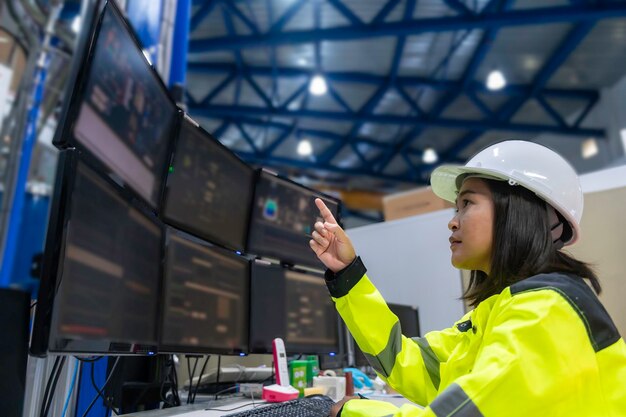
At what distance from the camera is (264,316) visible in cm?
180

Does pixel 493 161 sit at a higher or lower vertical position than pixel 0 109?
lower

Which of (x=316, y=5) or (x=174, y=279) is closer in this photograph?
(x=174, y=279)

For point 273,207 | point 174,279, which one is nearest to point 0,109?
point 273,207

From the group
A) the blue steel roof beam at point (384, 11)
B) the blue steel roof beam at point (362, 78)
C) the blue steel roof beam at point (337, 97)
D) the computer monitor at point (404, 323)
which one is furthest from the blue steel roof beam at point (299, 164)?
the computer monitor at point (404, 323)

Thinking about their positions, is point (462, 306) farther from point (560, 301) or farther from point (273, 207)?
point (560, 301)

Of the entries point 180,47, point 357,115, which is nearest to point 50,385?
point 180,47

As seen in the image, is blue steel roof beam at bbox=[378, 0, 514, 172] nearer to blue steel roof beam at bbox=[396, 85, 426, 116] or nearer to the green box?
blue steel roof beam at bbox=[396, 85, 426, 116]

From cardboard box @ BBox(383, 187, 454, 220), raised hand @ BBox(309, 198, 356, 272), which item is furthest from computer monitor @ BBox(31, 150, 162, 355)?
cardboard box @ BBox(383, 187, 454, 220)

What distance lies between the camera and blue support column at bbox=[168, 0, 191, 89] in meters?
2.47

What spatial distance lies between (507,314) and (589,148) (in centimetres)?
791

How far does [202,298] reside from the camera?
4.89ft

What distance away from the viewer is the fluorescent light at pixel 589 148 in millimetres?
7590

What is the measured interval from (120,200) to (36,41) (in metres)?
4.49

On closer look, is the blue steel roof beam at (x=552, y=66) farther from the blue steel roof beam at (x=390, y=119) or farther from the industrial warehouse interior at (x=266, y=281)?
the industrial warehouse interior at (x=266, y=281)
